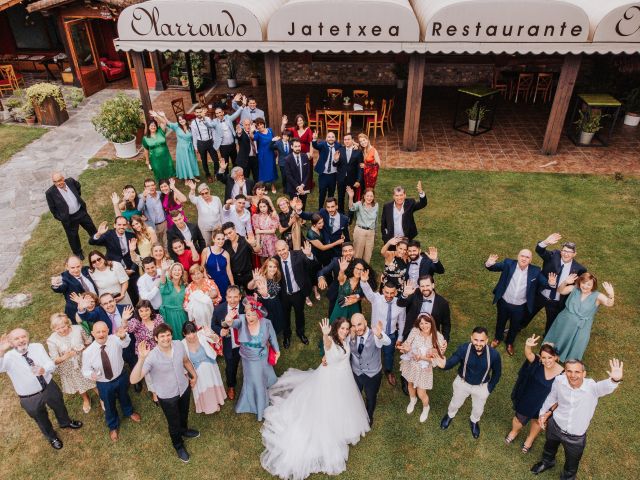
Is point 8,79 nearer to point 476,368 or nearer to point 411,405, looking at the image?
point 411,405

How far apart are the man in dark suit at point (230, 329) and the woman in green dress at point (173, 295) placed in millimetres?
581

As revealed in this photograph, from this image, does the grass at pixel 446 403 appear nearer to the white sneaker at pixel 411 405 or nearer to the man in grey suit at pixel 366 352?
the white sneaker at pixel 411 405

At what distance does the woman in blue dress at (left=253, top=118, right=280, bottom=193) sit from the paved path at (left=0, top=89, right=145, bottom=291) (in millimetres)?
4044

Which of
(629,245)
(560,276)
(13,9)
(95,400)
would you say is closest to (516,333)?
(560,276)

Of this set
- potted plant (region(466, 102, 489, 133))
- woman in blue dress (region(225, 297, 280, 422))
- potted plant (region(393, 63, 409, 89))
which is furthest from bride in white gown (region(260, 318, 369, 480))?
potted plant (region(393, 63, 409, 89))

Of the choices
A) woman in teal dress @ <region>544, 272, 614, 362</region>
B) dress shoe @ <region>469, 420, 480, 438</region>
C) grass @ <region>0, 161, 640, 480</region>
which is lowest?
grass @ <region>0, 161, 640, 480</region>

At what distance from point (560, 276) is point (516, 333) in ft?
3.30

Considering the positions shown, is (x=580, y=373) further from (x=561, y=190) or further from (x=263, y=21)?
(x=263, y=21)

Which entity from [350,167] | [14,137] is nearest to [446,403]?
[350,167]

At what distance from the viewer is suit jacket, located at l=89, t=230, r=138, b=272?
6.64m

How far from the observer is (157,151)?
10.1 m

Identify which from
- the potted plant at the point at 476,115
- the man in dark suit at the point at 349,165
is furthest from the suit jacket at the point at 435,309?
the potted plant at the point at 476,115

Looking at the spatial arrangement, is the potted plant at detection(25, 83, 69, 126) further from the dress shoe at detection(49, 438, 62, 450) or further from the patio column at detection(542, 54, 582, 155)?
the patio column at detection(542, 54, 582, 155)

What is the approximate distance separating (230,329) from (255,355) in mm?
409
